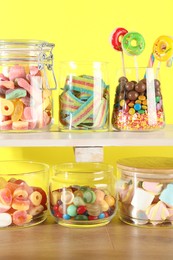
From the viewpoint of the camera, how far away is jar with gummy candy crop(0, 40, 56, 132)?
48.9 inches

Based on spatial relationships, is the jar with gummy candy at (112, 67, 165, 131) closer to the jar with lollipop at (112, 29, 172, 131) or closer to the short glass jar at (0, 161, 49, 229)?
the jar with lollipop at (112, 29, 172, 131)

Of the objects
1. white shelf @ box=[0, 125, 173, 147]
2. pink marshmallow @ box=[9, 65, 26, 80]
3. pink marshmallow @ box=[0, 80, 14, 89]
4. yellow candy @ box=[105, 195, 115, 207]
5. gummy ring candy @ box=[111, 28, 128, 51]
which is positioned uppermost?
gummy ring candy @ box=[111, 28, 128, 51]

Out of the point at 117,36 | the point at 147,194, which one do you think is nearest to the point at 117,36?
the point at 117,36

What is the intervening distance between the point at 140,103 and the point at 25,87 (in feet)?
0.85

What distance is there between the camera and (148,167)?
51.5 inches

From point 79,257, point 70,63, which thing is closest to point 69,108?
point 70,63

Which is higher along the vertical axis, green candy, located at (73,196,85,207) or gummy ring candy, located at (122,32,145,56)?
gummy ring candy, located at (122,32,145,56)

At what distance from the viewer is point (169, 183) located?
1.27m

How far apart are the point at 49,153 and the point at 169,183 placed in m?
0.39

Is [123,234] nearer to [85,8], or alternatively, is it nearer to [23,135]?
[23,135]

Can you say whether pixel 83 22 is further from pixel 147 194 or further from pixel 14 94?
pixel 147 194

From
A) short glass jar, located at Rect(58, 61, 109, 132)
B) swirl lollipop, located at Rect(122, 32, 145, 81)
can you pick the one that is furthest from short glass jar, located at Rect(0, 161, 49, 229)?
swirl lollipop, located at Rect(122, 32, 145, 81)

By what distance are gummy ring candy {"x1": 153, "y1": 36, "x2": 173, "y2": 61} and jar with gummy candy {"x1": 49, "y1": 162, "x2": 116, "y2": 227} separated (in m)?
0.29

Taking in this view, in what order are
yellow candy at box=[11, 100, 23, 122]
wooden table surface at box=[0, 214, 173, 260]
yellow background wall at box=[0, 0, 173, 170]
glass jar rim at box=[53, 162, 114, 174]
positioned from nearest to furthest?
wooden table surface at box=[0, 214, 173, 260], yellow candy at box=[11, 100, 23, 122], glass jar rim at box=[53, 162, 114, 174], yellow background wall at box=[0, 0, 173, 170]
